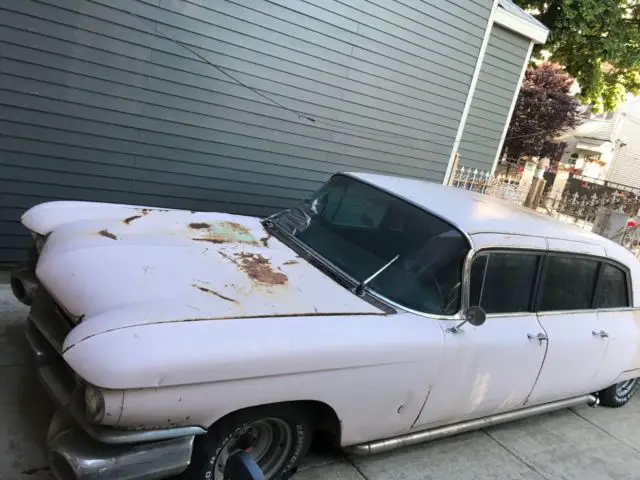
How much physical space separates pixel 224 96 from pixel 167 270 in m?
3.33

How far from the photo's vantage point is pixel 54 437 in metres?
2.29

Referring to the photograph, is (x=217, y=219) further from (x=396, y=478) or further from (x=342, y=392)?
(x=396, y=478)

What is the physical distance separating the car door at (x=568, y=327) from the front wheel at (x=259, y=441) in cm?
192

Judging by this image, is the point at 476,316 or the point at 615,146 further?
the point at 615,146

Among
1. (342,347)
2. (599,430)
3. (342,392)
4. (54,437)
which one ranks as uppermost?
(342,347)

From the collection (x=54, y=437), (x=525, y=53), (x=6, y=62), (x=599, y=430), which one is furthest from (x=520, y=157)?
(x=54, y=437)

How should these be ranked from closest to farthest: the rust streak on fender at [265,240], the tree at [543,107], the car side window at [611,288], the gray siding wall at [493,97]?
1. the rust streak on fender at [265,240]
2. the car side window at [611,288]
3. the gray siding wall at [493,97]
4. the tree at [543,107]

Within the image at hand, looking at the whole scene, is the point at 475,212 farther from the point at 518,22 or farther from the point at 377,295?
the point at 518,22

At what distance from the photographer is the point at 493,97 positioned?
8.55 meters

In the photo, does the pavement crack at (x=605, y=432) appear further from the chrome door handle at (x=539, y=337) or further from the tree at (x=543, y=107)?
the tree at (x=543, y=107)

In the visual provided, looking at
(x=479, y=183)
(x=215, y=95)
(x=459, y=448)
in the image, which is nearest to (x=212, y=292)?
(x=459, y=448)

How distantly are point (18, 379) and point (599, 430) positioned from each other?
4547mm

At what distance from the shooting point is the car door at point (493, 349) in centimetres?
322

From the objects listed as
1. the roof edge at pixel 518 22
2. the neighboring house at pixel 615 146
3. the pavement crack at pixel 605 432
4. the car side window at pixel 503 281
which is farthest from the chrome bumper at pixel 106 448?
the neighboring house at pixel 615 146
